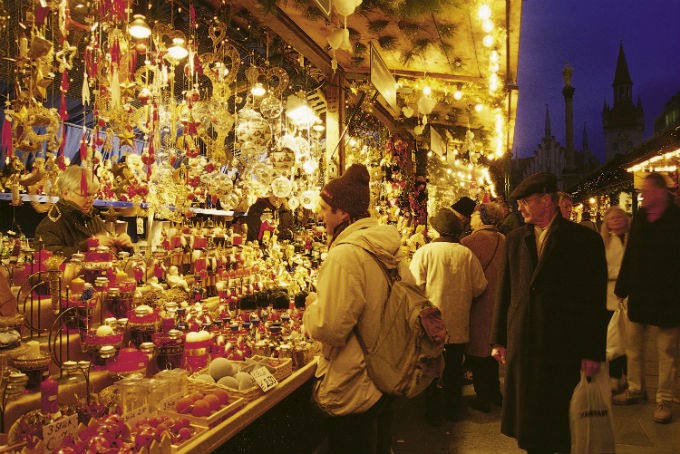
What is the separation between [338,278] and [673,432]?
343 cm

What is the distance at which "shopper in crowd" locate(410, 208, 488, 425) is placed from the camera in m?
4.27

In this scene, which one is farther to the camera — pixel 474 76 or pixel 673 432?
pixel 474 76

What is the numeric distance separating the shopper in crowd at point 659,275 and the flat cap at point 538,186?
1961mm

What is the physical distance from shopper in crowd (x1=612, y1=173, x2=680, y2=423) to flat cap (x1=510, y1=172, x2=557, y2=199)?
6.44 feet

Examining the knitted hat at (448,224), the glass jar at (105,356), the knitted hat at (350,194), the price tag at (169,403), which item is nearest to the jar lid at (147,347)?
the glass jar at (105,356)

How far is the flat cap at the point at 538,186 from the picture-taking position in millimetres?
2725

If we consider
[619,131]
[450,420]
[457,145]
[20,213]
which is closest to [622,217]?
[450,420]

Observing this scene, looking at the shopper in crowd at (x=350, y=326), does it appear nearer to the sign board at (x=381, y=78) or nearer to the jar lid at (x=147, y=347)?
the jar lid at (x=147, y=347)

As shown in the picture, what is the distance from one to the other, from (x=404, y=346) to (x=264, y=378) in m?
0.84

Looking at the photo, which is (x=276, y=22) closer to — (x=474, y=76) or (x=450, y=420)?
(x=474, y=76)

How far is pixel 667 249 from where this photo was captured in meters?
4.05

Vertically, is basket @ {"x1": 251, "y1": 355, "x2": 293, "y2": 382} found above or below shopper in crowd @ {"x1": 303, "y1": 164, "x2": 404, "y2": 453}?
below

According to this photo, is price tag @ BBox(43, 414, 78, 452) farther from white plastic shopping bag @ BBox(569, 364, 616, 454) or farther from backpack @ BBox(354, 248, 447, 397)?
white plastic shopping bag @ BBox(569, 364, 616, 454)

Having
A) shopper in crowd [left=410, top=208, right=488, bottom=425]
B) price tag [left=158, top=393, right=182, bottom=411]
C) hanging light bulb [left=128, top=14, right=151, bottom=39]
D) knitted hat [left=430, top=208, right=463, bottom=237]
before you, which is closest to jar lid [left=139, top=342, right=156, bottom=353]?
price tag [left=158, top=393, right=182, bottom=411]
